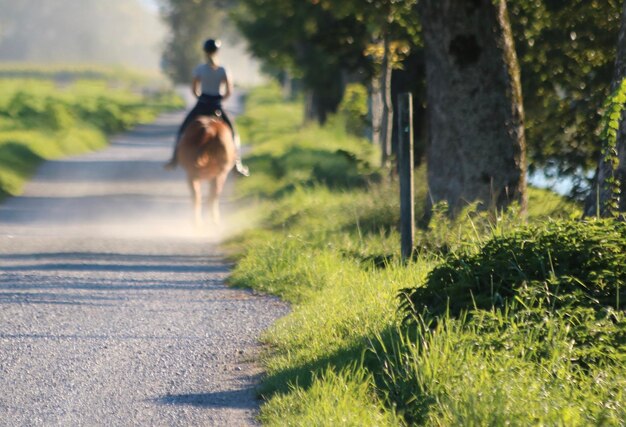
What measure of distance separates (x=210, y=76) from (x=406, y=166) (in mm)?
5738

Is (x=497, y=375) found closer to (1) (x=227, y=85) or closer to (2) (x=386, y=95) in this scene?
(1) (x=227, y=85)

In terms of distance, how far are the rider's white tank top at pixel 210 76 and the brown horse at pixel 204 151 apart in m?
0.41

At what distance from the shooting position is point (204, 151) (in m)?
15.9

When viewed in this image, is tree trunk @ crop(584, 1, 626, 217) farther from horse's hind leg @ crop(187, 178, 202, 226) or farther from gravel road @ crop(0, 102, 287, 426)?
horse's hind leg @ crop(187, 178, 202, 226)

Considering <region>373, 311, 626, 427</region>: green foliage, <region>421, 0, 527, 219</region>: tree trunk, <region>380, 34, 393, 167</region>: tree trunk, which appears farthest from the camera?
<region>380, 34, 393, 167</region>: tree trunk

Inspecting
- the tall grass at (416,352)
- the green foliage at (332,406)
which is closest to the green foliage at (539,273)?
the tall grass at (416,352)

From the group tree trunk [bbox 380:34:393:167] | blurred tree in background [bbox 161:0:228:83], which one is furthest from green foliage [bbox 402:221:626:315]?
blurred tree in background [bbox 161:0:228:83]

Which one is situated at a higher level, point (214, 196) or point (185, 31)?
point (185, 31)

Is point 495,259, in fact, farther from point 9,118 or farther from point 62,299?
point 9,118

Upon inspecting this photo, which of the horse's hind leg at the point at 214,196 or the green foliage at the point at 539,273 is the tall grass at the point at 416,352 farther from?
the horse's hind leg at the point at 214,196

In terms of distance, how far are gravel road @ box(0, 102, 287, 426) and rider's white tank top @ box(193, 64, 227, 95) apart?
6.13 ft

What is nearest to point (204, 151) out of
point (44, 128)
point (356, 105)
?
point (356, 105)

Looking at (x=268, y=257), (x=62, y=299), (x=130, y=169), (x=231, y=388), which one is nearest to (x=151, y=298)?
(x=62, y=299)

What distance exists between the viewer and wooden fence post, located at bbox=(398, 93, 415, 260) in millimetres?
10375
